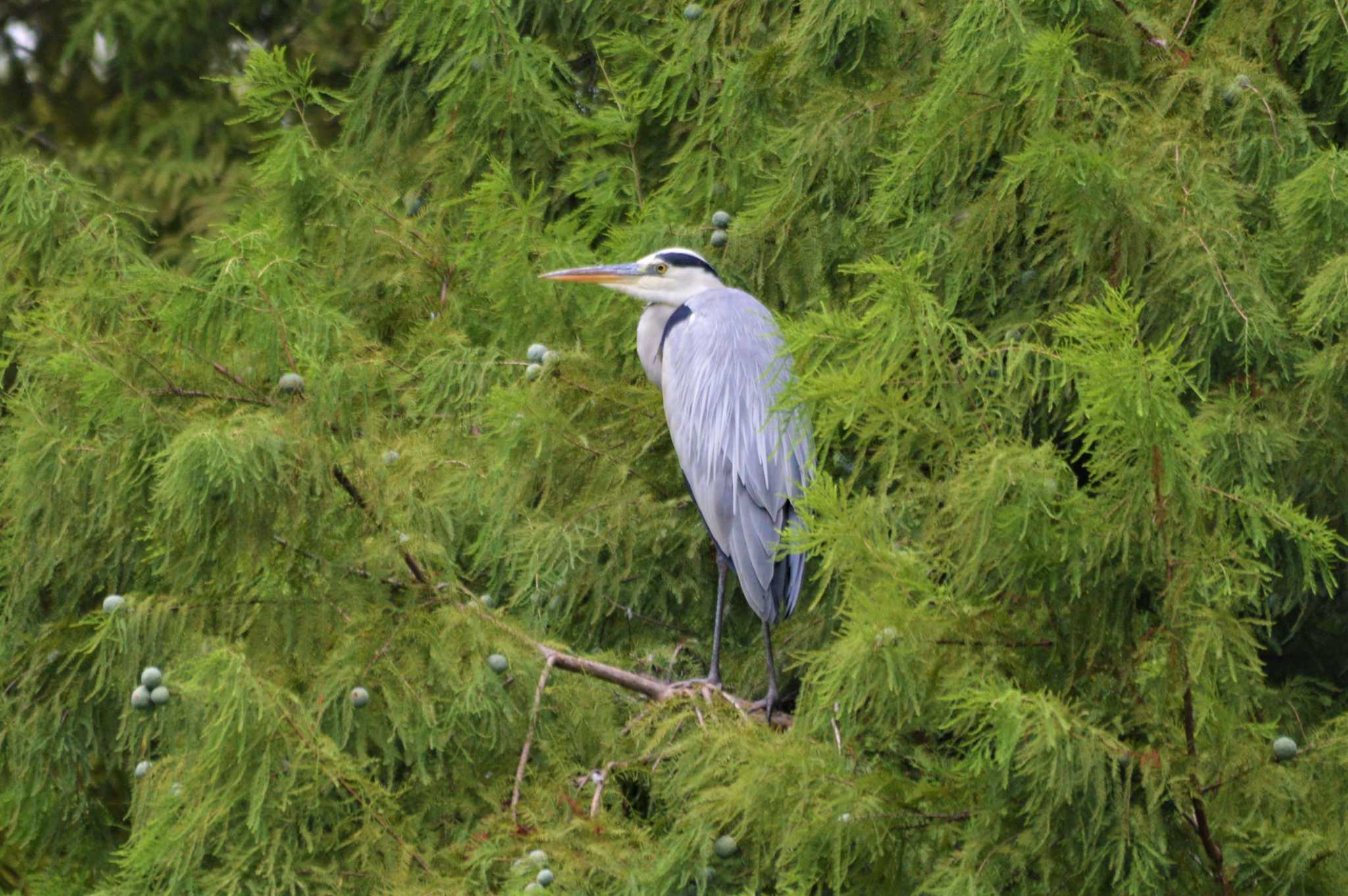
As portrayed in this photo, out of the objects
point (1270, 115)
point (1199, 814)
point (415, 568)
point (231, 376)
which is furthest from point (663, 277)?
point (1199, 814)

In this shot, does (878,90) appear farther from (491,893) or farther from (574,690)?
(491,893)

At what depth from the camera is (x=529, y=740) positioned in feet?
9.67

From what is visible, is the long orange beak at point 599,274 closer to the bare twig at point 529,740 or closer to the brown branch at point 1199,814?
the bare twig at point 529,740

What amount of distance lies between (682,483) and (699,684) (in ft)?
2.46

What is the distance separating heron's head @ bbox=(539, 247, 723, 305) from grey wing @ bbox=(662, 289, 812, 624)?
1.9 inches


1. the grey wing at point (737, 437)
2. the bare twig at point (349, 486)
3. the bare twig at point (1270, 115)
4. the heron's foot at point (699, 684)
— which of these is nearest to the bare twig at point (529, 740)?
the heron's foot at point (699, 684)

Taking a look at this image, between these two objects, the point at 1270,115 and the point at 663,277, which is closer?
the point at 1270,115

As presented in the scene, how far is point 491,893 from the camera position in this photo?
2771mm

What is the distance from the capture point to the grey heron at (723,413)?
349 cm

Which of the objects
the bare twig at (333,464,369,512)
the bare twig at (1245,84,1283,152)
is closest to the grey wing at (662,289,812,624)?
the bare twig at (333,464,369,512)

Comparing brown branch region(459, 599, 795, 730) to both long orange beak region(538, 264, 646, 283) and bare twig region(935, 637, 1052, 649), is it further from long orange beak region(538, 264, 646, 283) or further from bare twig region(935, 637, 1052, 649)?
Answer: long orange beak region(538, 264, 646, 283)

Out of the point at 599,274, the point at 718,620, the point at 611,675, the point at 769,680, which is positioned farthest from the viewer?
the point at 599,274

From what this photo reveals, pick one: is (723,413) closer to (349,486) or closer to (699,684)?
(699,684)

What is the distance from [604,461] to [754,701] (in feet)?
2.20
